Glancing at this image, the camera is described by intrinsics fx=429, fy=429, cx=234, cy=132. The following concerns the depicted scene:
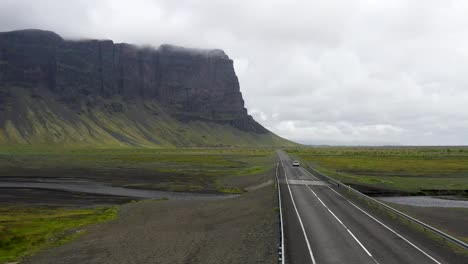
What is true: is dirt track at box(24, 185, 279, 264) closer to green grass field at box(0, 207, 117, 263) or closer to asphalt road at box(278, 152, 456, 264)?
green grass field at box(0, 207, 117, 263)

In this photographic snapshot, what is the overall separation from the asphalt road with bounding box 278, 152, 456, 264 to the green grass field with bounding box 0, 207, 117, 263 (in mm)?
16816

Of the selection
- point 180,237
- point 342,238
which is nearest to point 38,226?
point 180,237

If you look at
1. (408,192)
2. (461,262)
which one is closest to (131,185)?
(408,192)

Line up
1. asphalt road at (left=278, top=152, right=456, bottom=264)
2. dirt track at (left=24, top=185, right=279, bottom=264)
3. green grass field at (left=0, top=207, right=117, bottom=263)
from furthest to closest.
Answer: green grass field at (left=0, top=207, right=117, bottom=263), dirt track at (left=24, top=185, right=279, bottom=264), asphalt road at (left=278, top=152, right=456, bottom=264)

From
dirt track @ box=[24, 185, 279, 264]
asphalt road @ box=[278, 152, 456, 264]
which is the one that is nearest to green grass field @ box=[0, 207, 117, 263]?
dirt track @ box=[24, 185, 279, 264]

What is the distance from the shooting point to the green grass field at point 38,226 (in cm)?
2880

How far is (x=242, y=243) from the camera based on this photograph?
29.1m

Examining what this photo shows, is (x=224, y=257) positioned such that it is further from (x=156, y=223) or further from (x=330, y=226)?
(x=156, y=223)

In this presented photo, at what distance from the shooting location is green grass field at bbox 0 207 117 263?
2880 cm

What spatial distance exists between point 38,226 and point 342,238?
24.4 metres

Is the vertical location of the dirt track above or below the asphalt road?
below

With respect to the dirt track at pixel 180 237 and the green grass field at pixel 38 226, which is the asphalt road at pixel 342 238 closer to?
the dirt track at pixel 180 237

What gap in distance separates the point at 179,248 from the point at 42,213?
21195mm

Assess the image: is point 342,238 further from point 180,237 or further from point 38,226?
point 38,226
